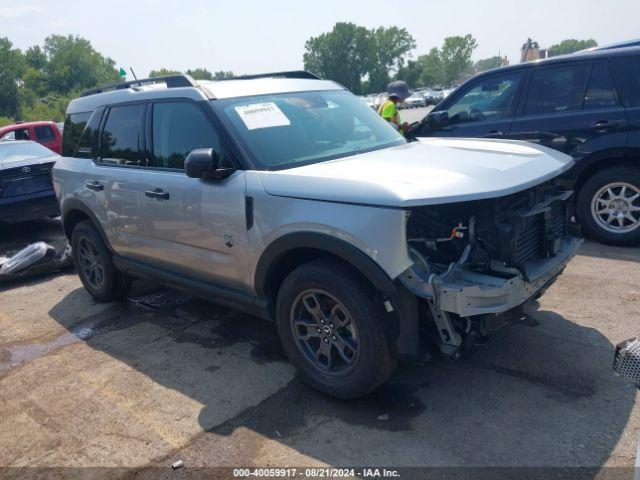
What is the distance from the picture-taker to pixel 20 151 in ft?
29.0

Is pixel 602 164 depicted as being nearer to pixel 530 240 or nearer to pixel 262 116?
pixel 530 240

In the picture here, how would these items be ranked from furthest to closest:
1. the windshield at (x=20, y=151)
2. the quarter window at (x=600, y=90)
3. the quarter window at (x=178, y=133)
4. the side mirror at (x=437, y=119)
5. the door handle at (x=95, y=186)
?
1. the windshield at (x=20, y=151)
2. the side mirror at (x=437, y=119)
3. the quarter window at (x=600, y=90)
4. the door handle at (x=95, y=186)
5. the quarter window at (x=178, y=133)

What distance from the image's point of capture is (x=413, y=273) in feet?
9.56

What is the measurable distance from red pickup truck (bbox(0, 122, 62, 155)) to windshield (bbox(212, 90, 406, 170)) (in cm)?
1213

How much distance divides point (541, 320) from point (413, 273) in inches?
73.8

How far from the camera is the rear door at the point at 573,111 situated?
5.66 m

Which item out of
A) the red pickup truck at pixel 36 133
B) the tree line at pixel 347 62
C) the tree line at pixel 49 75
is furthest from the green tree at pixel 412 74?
the red pickup truck at pixel 36 133

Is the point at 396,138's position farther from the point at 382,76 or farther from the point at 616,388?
the point at 382,76

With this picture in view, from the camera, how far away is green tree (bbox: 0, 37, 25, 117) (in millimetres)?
64562

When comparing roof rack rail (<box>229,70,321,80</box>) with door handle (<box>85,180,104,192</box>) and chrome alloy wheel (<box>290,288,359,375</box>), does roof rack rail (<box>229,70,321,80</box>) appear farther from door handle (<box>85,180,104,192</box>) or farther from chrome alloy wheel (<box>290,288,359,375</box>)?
chrome alloy wheel (<box>290,288,359,375</box>)

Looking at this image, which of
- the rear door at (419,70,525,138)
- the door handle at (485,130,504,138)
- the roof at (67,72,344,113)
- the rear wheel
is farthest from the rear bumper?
the door handle at (485,130,504,138)

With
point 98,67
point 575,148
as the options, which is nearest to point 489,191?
point 575,148

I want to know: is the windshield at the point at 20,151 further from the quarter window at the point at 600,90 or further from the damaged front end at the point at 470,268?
the quarter window at the point at 600,90

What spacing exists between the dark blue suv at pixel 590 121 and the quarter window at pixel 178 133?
3441 millimetres
